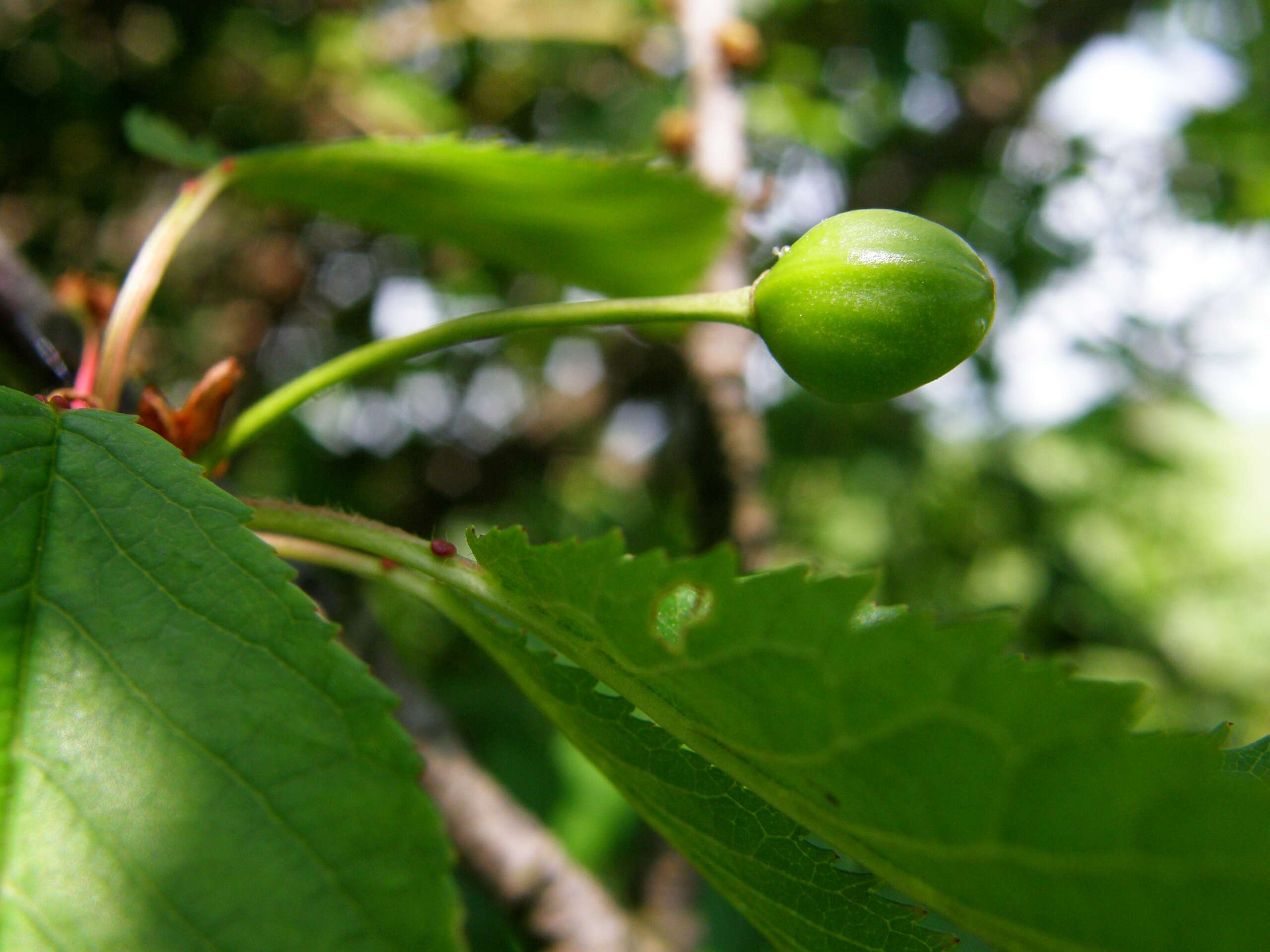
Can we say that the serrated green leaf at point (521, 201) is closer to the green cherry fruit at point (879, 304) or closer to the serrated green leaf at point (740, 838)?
the green cherry fruit at point (879, 304)

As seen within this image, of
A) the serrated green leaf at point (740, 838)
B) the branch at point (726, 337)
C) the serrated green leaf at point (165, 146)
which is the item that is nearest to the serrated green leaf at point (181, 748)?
the serrated green leaf at point (740, 838)

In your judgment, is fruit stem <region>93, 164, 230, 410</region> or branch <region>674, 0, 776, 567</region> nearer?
fruit stem <region>93, 164, 230, 410</region>

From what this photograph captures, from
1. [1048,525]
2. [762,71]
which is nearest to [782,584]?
[762,71]

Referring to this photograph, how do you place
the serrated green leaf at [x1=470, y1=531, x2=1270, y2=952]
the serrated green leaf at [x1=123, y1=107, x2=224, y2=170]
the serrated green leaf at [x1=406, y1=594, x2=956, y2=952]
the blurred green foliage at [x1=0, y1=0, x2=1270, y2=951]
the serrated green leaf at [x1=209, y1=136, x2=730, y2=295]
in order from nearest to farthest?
the serrated green leaf at [x1=470, y1=531, x2=1270, y2=952] < the serrated green leaf at [x1=406, y1=594, x2=956, y2=952] < the serrated green leaf at [x1=209, y1=136, x2=730, y2=295] < the serrated green leaf at [x1=123, y1=107, x2=224, y2=170] < the blurred green foliage at [x1=0, y1=0, x2=1270, y2=951]

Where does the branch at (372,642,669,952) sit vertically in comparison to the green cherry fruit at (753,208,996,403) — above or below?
below

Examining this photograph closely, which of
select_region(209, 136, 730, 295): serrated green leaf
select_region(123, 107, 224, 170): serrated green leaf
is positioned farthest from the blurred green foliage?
select_region(123, 107, 224, 170): serrated green leaf

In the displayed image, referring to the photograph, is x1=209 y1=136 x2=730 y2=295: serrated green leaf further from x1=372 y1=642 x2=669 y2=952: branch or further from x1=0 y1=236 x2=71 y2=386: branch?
x1=372 y1=642 x2=669 y2=952: branch

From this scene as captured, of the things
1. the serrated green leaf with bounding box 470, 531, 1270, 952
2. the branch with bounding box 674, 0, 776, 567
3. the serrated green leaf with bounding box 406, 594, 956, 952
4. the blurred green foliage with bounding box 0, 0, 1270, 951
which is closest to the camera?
the serrated green leaf with bounding box 470, 531, 1270, 952
